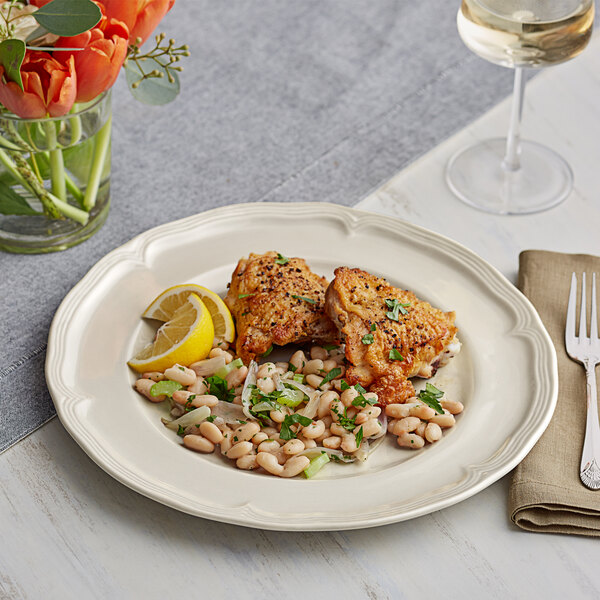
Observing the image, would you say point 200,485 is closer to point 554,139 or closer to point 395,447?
point 395,447

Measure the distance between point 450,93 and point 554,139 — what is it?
40 centimetres

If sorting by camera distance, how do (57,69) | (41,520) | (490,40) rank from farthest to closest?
(490,40) < (57,69) < (41,520)

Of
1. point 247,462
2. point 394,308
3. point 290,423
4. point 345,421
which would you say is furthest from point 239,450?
point 394,308

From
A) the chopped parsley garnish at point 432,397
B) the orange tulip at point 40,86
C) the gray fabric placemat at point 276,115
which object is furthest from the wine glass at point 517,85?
the orange tulip at point 40,86

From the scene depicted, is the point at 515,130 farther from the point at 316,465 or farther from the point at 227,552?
the point at 227,552

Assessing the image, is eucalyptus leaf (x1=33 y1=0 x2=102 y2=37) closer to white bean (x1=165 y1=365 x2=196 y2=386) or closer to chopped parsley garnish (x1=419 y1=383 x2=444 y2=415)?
white bean (x1=165 y1=365 x2=196 y2=386)

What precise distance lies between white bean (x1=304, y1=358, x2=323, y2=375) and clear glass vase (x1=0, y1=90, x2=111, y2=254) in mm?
855

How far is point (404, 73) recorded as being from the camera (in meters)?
3.00

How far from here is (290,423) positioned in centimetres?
179

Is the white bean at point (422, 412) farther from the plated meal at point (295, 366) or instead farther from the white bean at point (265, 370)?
the white bean at point (265, 370)

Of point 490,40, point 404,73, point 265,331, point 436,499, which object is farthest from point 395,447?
point 404,73

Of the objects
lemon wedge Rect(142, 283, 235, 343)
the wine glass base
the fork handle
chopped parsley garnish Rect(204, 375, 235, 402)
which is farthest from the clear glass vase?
the fork handle

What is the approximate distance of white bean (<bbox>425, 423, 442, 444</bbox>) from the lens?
5.80 feet

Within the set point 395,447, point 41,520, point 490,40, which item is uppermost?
point 490,40
